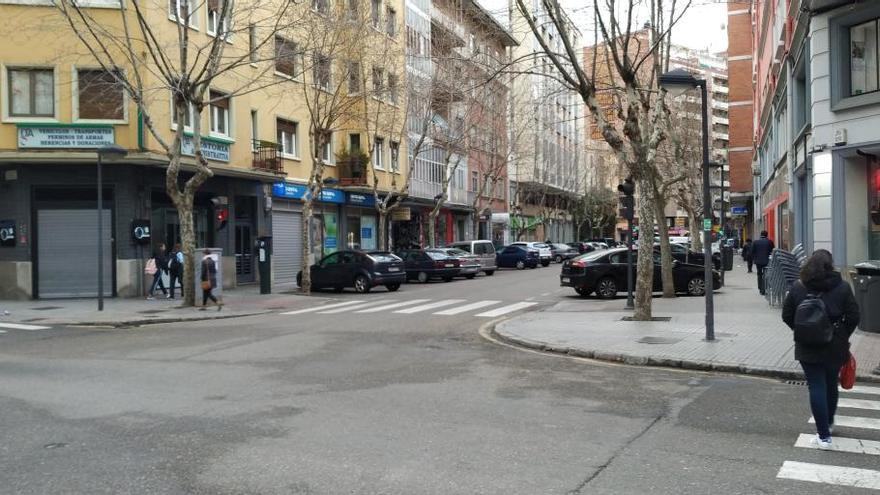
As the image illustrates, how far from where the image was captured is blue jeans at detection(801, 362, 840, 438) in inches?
231

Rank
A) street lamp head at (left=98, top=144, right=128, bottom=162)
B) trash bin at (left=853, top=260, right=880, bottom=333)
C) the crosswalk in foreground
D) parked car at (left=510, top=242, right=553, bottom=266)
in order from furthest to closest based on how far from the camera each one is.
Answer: parked car at (left=510, top=242, right=553, bottom=266) → street lamp head at (left=98, top=144, right=128, bottom=162) → the crosswalk in foreground → trash bin at (left=853, top=260, right=880, bottom=333)

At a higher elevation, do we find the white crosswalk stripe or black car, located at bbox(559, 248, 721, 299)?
black car, located at bbox(559, 248, 721, 299)

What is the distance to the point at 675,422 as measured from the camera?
22.2 ft

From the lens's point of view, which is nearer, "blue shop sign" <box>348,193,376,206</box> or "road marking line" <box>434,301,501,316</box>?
"road marking line" <box>434,301,501,316</box>

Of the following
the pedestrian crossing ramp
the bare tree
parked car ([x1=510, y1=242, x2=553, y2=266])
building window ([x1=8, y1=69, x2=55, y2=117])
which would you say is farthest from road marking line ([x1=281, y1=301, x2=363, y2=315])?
parked car ([x1=510, y1=242, x2=553, y2=266])

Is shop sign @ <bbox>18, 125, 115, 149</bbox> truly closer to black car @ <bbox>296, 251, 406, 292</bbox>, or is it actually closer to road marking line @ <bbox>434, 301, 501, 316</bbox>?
black car @ <bbox>296, 251, 406, 292</bbox>

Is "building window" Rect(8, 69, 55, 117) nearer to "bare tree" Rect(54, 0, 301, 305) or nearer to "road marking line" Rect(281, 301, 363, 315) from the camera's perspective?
"bare tree" Rect(54, 0, 301, 305)

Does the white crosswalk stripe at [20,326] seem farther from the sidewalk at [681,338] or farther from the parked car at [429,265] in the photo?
the parked car at [429,265]

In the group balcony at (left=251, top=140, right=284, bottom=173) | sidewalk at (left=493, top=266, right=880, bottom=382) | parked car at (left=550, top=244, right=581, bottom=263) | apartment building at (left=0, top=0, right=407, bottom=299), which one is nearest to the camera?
sidewalk at (left=493, top=266, right=880, bottom=382)

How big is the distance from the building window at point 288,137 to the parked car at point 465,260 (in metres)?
7.45

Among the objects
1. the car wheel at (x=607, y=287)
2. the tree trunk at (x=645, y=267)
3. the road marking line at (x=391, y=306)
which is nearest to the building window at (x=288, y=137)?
the road marking line at (x=391, y=306)

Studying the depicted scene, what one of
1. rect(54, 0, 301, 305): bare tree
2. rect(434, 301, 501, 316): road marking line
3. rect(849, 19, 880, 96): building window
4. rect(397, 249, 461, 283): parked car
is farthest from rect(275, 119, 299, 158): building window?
rect(849, 19, 880, 96): building window

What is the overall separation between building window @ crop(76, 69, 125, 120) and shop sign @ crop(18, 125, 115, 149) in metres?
0.57

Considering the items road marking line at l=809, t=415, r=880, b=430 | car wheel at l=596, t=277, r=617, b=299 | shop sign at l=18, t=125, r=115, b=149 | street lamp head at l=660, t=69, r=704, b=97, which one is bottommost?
road marking line at l=809, t=415, r=880, b=430
